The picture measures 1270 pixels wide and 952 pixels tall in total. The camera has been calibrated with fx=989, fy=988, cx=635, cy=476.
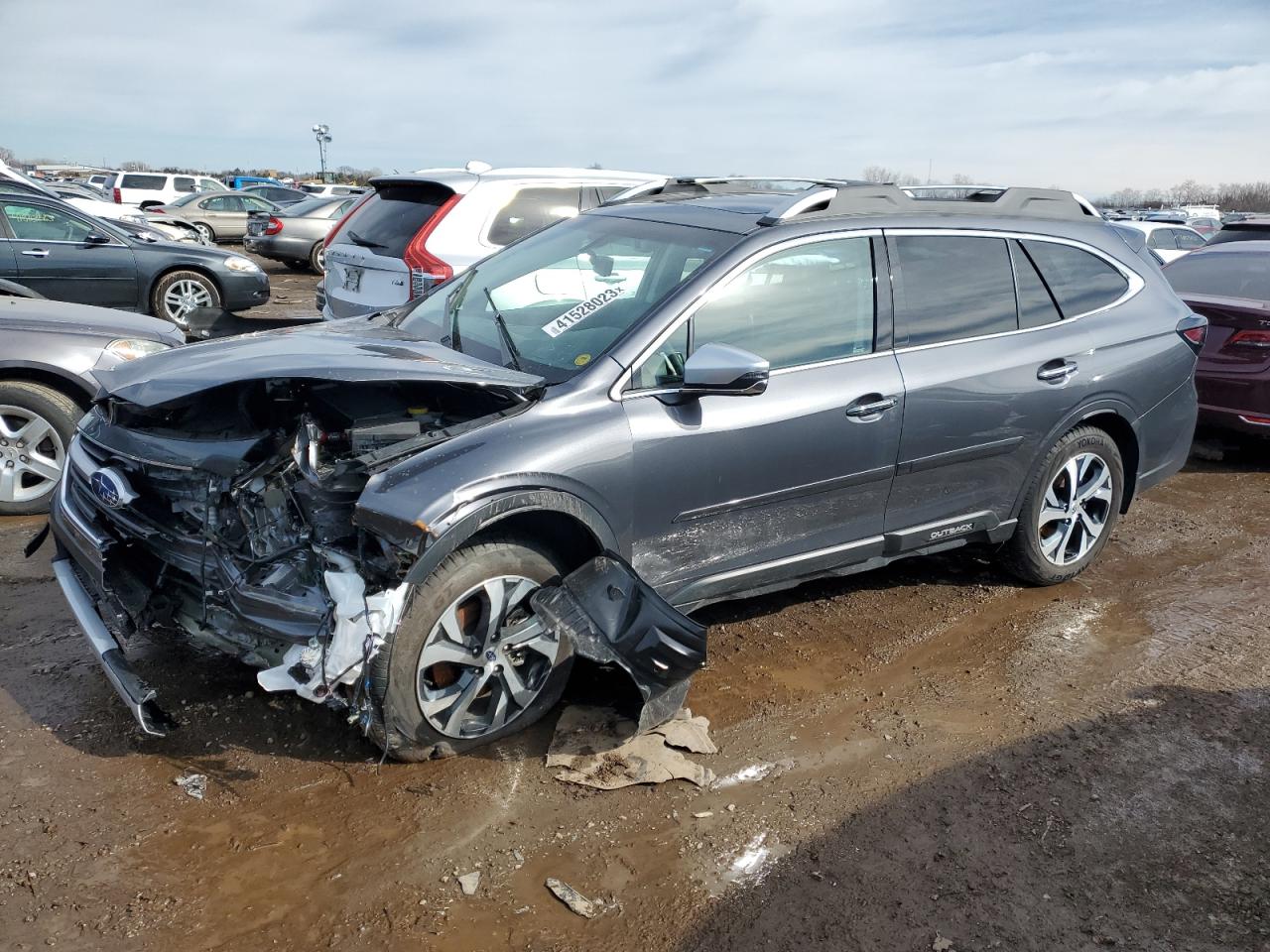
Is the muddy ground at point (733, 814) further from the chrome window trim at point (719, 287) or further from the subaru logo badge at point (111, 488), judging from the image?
the chrome window trim at point (719, 287)

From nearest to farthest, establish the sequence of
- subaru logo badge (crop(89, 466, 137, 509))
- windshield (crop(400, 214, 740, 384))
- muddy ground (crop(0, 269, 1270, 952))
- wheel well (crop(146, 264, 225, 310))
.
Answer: muddy ground (crop(0, 269, 1270, 952)) < subaru logo badge (crop(89, 466, 137, 509)) < windshield (crop(400, 214, 740, 384)) < wheel well (crop(146, 264, 225, 310))

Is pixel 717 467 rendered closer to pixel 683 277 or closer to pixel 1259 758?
pixel 683 277

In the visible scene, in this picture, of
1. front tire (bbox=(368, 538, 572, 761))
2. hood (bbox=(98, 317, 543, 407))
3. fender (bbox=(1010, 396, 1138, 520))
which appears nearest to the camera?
front tire (bbox=(368, 538, 572, 761))

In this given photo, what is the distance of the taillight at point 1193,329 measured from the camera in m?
4.98

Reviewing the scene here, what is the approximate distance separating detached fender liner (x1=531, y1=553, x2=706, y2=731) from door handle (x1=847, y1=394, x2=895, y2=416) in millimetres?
1158

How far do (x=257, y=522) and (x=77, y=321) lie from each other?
3.29 metres

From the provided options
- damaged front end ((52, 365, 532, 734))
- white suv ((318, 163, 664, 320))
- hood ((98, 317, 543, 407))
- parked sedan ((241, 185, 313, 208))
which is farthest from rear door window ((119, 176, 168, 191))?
damaged front end ((52, 365, 532, 734))

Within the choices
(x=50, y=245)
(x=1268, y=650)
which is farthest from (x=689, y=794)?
(x=50, y=245)

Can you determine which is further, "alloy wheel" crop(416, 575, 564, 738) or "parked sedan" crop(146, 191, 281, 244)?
"parked sedan" crop(146, 191, 281, 244)

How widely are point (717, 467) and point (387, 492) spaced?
120 cm

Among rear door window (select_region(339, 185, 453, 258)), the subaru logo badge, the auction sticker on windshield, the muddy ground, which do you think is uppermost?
rear door window (select_region(339, 185, 453, 258))

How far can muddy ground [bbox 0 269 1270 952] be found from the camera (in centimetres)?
266

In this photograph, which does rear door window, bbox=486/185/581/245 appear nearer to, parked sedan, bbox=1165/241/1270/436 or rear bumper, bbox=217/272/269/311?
parked sedan, bbox=1165/241/1270/436

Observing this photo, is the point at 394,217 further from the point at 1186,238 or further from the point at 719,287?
the point at 1186,238
